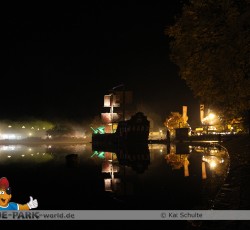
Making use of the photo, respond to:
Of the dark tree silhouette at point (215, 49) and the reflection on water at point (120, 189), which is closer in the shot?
the reflection on water at point (120, 189)

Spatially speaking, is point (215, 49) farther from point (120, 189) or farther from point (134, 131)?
point (134, 131)

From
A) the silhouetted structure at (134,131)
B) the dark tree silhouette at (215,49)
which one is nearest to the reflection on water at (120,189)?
the dark tree silhouette at (215,49)

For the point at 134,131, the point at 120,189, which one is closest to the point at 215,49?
the point at 120,189

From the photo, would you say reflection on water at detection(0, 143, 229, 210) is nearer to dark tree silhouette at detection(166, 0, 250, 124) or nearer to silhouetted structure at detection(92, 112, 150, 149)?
dark tree silhouette at detection(166, 0, 250, 124)

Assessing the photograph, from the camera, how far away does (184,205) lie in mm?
9109

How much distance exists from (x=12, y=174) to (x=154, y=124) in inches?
3610

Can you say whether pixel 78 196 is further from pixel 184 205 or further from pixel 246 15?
pixel 246 15

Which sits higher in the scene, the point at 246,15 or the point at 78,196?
the point at 246,15

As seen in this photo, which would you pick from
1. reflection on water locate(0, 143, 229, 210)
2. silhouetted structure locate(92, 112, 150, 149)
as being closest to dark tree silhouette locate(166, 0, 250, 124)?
reflection on water locate(0, 143, 229, 210)

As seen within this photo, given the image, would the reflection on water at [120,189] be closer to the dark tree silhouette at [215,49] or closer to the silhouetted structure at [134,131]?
the dark tree silhouette at [215,49]

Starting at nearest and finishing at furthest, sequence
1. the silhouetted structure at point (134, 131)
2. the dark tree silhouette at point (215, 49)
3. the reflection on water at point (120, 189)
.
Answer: the reflection on water at point (120, 189) < the dark tree silhouette at point (215, 49) < the silhouetted structure at point (134, 131)

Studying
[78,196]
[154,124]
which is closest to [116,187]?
[78,196]
